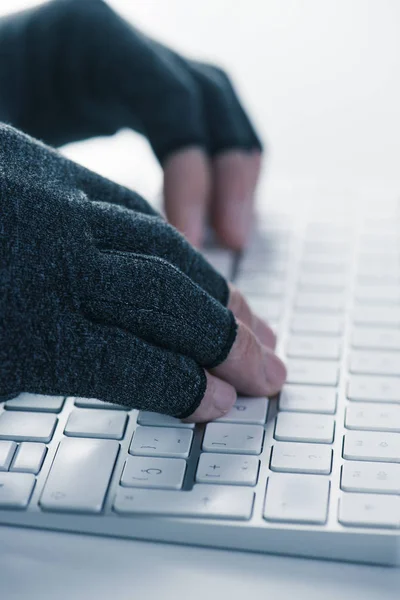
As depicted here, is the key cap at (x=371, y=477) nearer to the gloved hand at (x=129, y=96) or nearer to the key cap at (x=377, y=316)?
the key cap at (x=377, y=316)

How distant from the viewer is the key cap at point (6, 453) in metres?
0.52

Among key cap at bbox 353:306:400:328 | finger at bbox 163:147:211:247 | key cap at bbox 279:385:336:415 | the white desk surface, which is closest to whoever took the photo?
the white desk surface

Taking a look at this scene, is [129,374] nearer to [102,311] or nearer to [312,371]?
[102,311]

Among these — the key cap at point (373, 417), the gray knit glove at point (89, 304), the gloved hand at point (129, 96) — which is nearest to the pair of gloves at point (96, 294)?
the gray knit glove at point (89, 304)

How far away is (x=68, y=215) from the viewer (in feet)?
1.71

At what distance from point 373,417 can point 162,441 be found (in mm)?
160

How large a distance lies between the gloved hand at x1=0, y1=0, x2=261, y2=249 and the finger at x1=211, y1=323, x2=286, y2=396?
310 mm

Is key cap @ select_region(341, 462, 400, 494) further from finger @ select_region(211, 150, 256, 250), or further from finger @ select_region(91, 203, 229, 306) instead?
finger @ select_region(211, 150, 256, 250)

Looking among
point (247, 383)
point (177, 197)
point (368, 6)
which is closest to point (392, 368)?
point (247, 383)

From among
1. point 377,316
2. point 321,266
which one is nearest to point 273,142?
point 321,266

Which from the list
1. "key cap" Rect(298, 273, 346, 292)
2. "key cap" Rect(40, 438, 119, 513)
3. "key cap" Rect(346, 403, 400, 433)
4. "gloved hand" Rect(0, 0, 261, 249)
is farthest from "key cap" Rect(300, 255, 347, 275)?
"key cap" Rect(40, 438, 119, 513)

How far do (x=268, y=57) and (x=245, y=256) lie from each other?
785mm

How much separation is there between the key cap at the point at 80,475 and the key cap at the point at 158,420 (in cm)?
3

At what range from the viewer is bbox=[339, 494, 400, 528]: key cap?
1.52ft
